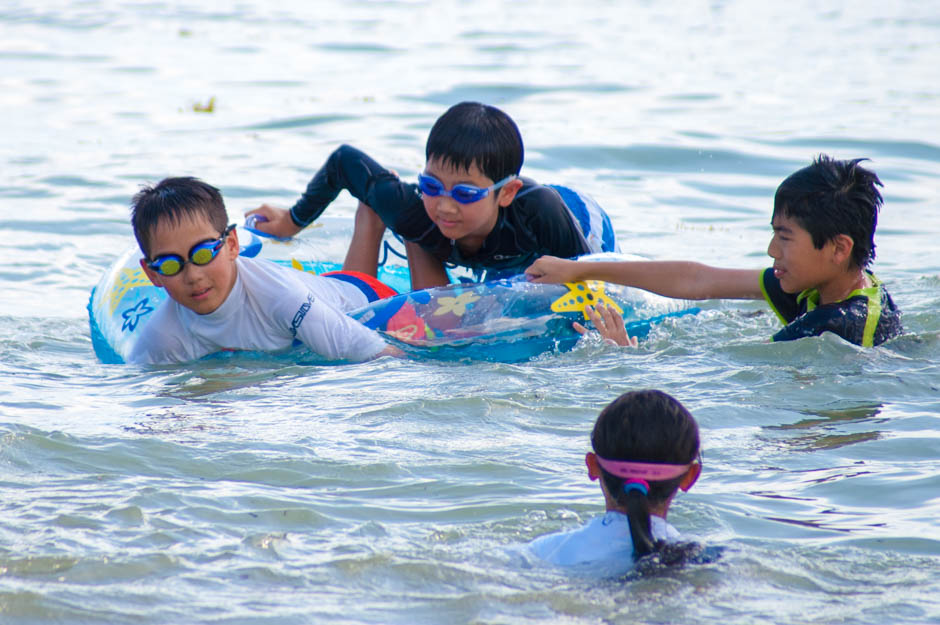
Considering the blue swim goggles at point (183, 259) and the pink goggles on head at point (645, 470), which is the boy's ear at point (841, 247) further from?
the blue swim goggles at point (183, 259)

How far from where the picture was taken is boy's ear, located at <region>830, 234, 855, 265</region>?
16.0 feet

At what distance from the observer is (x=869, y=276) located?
514 centimetres

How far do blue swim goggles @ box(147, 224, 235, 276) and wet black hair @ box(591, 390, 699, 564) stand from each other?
235 centimetres

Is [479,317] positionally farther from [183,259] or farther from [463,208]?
[183,259]

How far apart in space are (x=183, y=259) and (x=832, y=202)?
267cm

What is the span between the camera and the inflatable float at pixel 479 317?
211 inches

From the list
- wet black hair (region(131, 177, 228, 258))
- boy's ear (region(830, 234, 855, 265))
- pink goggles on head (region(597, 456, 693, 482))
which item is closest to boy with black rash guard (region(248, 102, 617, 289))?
wet black hair (region(131, 177, 228, 258))

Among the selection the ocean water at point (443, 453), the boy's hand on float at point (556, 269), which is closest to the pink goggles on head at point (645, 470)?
the ocean water at point (443, 453)

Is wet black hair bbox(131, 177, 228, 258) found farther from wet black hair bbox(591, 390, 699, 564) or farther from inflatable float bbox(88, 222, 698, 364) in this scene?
wet black hair bbox(591, 390, 699, 564)

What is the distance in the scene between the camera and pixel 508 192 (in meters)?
5.58

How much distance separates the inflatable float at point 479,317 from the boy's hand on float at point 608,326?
0.08 meters

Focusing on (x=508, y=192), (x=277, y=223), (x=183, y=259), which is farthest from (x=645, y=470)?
(x=277, y=223)

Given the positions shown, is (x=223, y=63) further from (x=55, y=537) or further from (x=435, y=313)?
(x=55, y=537)

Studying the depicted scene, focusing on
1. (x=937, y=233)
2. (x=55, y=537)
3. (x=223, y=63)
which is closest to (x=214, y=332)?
(x=55, y=537)
